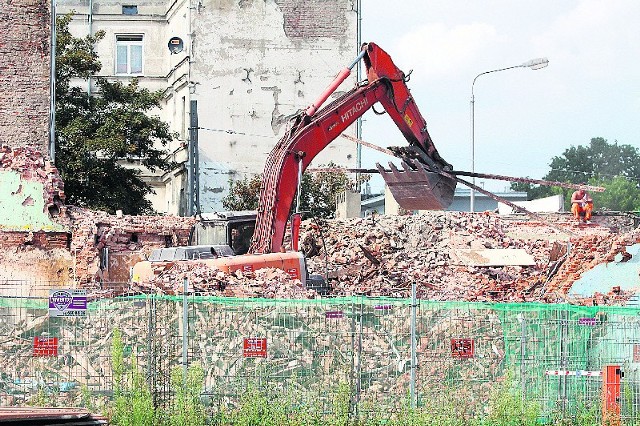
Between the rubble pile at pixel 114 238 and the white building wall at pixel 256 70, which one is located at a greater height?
the white building wall at pixel 256 70

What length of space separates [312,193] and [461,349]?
1172 inches

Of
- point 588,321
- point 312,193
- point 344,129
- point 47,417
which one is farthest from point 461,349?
point 312,193

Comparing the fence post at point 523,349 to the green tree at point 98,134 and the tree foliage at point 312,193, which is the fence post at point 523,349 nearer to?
the green tree at point 98,134

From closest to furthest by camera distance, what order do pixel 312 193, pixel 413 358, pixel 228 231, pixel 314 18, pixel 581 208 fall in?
pixel 413 358 < pixel 228 231 < pixel 581 208 < pixel 312 193 < pixel 314 18

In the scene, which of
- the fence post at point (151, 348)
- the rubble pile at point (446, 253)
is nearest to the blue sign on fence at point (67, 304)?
the fence post at point (151, 348)

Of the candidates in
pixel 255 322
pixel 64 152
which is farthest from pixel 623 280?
pixel 64 152

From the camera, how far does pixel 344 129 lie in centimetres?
2402

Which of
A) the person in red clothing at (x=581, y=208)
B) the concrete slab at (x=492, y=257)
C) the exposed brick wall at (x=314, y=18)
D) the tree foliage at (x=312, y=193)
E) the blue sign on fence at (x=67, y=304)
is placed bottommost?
the blue sign on fence at (x=67, y=304)

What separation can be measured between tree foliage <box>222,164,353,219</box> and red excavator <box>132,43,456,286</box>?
17798 mm

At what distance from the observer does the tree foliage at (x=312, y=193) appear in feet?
142

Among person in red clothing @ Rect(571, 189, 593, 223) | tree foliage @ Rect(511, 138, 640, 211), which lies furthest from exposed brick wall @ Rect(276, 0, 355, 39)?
tree foliage @ Rect(511, 138, 640, 211)

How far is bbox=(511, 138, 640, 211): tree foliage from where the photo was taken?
300ft

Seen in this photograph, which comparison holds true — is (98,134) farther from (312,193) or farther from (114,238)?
(114,238)

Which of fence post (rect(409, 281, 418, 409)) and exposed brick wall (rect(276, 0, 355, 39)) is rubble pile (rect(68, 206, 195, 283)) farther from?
exposed brick wall (rect(276, 0, 355, 39))
